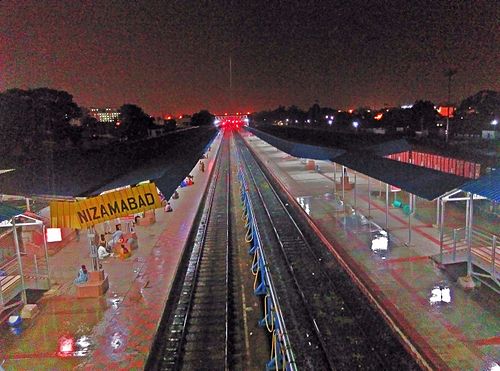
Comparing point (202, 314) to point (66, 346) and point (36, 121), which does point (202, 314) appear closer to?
point (66, 346)

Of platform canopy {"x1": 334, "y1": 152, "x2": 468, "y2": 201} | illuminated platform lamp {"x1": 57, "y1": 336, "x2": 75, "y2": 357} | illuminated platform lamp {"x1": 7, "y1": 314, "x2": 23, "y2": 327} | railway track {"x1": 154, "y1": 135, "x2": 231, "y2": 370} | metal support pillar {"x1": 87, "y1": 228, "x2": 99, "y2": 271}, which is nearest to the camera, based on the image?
illuminated platform lamp {"x1": 57, "y1": 336, "x2": 75, "y2": 357}

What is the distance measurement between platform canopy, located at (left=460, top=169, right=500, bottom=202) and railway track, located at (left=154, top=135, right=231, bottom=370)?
5971 mm

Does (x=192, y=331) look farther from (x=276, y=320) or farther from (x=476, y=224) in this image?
(x=476, y=224)

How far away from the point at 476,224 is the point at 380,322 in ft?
25.9

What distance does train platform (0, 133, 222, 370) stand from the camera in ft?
25.7

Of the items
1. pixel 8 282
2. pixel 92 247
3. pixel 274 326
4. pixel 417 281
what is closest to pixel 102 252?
pixel 92 247

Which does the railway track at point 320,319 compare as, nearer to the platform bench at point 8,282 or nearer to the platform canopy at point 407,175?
the platform canopy at point 407,175

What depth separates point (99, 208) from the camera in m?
10.2

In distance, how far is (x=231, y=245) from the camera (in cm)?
1562

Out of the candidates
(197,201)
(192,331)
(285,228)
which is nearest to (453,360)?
(192,331)

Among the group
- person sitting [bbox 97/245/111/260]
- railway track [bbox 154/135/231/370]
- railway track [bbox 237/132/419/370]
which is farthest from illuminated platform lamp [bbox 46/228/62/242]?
railway track [bbox 237/132/419/370]

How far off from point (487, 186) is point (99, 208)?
852cm

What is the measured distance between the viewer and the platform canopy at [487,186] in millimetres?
9334

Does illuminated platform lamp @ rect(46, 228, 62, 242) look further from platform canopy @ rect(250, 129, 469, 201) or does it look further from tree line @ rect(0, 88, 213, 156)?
tree line @ rect(0, 88, 213, 156)
